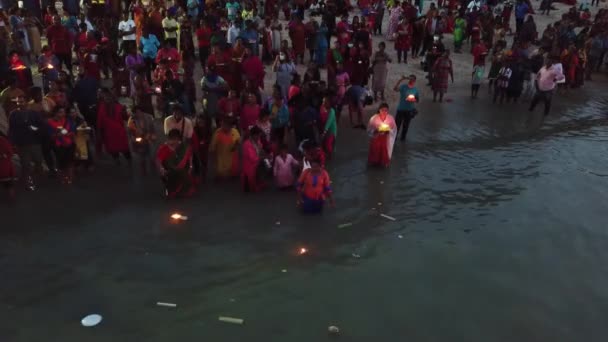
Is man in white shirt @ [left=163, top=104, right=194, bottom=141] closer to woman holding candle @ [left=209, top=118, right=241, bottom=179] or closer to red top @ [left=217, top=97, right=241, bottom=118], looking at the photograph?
woman holding candle @ [left=209, top=118, right=241, bottom=179]

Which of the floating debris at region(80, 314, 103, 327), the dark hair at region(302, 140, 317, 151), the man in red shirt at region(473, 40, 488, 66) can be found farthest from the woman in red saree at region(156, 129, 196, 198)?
the man in red shirt at region(473, 40, 488, 66)

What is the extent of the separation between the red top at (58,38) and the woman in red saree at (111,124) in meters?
5.52

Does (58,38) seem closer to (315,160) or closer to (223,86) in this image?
(223,86)

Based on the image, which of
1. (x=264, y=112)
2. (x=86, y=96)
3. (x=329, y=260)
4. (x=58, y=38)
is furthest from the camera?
(x=58, y=38)

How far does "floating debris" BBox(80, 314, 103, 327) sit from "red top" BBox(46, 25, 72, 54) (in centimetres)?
993

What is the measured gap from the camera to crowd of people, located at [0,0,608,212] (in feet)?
29.3

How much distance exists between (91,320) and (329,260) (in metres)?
3.04

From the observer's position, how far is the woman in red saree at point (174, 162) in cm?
847

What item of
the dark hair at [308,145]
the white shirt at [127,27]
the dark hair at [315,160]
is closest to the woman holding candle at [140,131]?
the dark hair at [308,145]

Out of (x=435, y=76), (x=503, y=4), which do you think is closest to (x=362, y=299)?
(x=435, y=76)

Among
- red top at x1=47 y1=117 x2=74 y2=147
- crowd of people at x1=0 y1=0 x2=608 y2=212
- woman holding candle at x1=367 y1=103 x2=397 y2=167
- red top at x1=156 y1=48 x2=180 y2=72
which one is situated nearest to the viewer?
red top at x1=47 y1=117 x2=74 y2=147

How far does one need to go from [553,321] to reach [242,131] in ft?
21.5

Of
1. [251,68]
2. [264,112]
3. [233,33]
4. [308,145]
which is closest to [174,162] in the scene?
[264,112]

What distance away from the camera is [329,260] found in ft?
23.7
